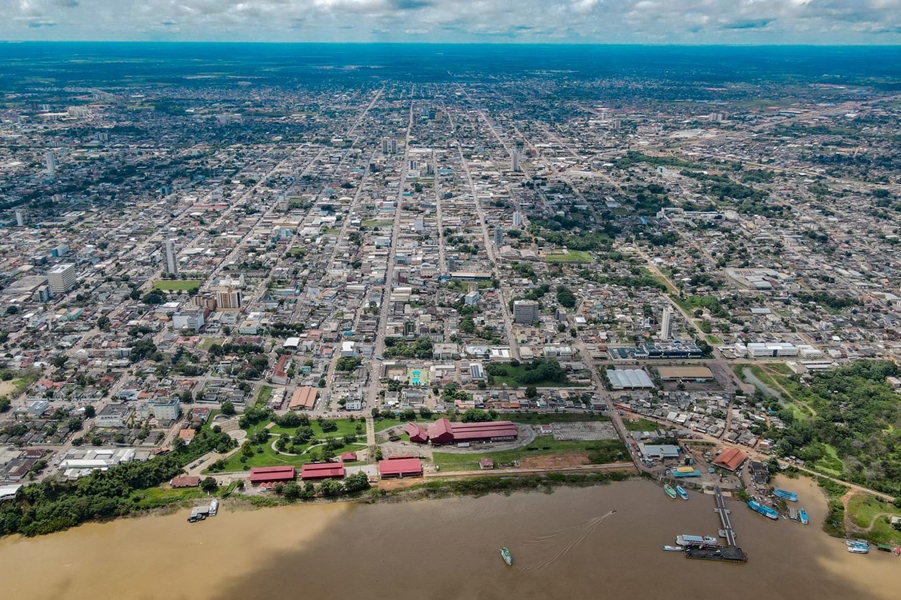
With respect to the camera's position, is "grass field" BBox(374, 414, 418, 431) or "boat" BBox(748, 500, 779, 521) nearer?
"boat" BBox(748, 500, 779, 521)

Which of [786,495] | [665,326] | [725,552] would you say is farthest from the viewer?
[665,326]

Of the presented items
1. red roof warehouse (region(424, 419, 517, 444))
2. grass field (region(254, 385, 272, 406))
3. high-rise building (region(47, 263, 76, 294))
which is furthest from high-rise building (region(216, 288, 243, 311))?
red roof warehouse (region(424, 419, 517, 444))

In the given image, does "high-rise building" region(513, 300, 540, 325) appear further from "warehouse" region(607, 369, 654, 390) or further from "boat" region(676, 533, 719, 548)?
"boat" region(676, 533, 719, 548)

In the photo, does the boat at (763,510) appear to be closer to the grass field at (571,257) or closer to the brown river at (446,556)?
the brown river at (446,556)

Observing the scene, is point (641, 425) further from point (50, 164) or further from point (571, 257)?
point (50, 164)

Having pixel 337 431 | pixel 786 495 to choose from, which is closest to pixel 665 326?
pixel 786 495

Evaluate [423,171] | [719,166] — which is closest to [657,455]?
[423,171]

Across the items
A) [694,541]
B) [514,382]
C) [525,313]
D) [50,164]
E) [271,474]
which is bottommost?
[694,541]
